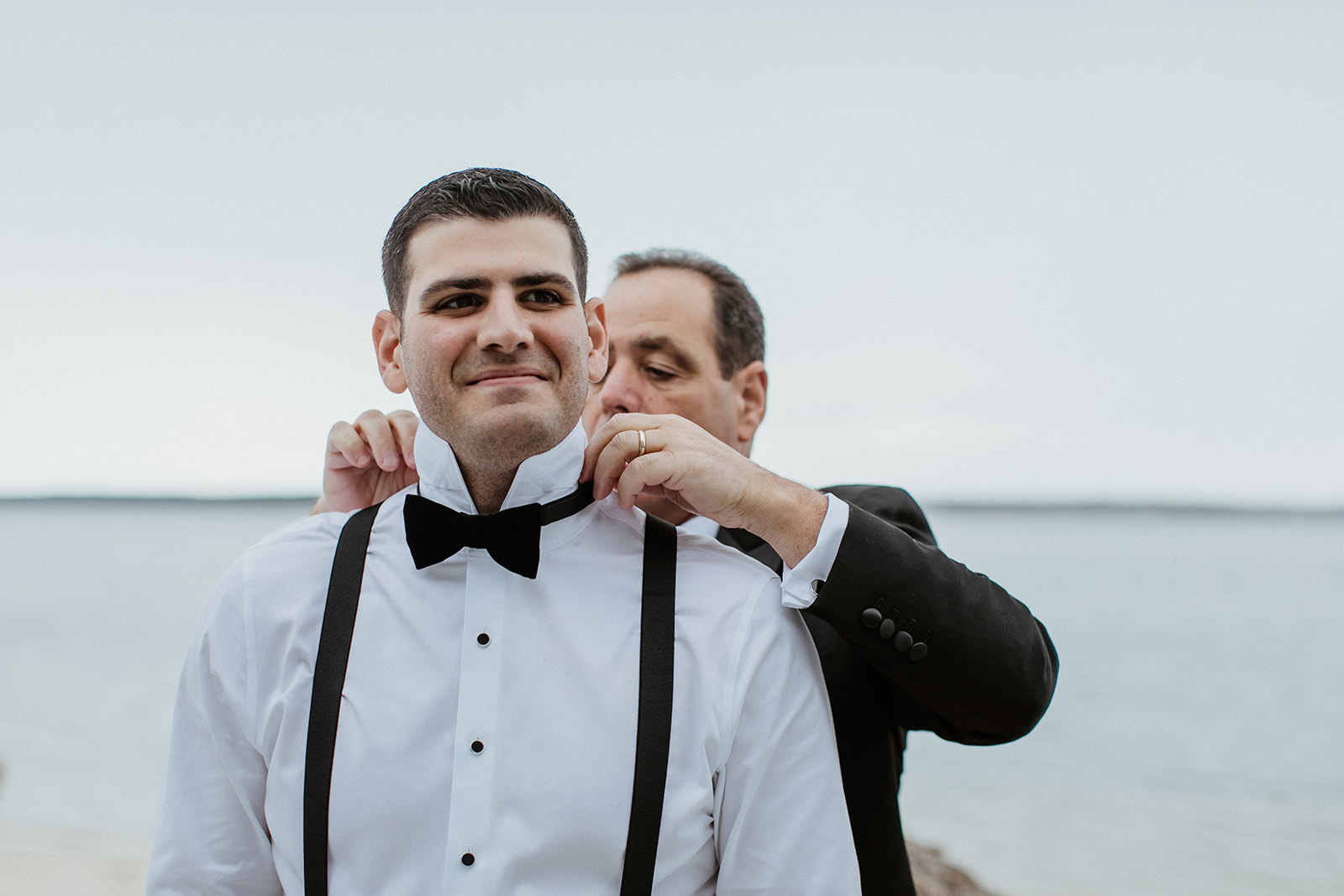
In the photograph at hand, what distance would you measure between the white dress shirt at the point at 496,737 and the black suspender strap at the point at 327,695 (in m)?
0.02

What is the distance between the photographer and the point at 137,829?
9688 mm

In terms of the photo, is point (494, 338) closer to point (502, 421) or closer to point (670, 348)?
point (502, 421)

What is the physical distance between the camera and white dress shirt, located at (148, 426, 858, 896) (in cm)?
154

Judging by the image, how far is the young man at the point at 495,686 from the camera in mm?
1552

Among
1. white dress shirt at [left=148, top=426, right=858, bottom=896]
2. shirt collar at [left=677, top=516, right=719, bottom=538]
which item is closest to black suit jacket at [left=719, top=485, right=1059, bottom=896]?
white dress shirt at [left=148, top=426, right=858, bottom=896]

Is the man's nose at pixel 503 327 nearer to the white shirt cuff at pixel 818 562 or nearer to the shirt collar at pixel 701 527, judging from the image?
the white shirt cuff at pixel 818 562

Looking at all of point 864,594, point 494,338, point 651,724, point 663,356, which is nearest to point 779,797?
point 651,724

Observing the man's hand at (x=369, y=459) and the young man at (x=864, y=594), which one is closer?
the young man at (x=864, y=594)

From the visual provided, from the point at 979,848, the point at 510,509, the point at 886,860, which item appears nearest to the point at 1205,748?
the point at 979,848

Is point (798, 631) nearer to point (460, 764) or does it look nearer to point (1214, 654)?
point (460, 764)

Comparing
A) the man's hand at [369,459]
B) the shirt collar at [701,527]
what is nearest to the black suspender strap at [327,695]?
the man's hand at [369,459]

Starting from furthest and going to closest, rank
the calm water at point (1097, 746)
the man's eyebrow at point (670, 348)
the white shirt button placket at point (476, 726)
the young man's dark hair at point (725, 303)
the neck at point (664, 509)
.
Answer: the calm water at point (1097, 746)
the young man's dark hair at point (725, 303)
the man's eyebrow at point (670, 348)
the neck at point (664, 509)
the white shirt button placket at point (476, 726)

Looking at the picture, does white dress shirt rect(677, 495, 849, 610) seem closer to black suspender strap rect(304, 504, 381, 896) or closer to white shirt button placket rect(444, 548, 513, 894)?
white shirt button placket rect(444, 548, 513, 894)

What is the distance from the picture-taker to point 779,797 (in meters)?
1.63
